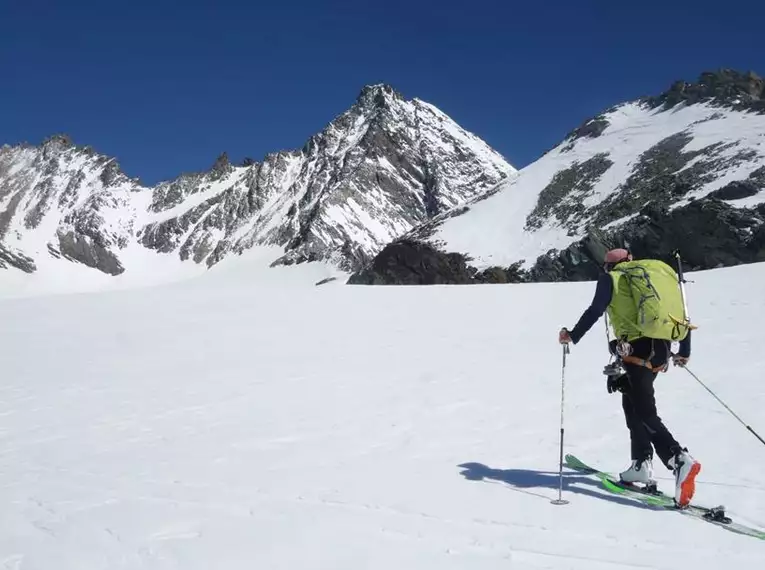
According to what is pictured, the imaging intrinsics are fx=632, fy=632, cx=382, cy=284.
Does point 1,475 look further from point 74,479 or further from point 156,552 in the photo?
point 156,552

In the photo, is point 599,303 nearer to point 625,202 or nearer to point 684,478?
point 684,478

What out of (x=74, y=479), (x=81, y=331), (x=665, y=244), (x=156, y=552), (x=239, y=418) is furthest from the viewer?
(x=665, y=244)

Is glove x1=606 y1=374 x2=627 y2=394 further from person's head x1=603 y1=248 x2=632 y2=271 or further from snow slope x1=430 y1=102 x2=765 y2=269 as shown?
snow slope x1=430 y1=102 x2=765 y2=269

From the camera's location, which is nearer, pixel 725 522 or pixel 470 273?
pixel 725 522

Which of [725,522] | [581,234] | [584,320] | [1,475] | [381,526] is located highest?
[581,234]

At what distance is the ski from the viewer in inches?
185

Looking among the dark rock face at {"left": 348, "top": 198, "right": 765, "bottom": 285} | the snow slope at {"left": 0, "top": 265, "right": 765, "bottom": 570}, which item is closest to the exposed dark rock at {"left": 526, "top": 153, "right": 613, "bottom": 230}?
the dark rock face at {"left": 348, "top": 198, "right": 765, "bottom": 285}

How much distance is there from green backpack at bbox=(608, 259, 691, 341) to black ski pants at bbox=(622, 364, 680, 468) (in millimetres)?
355

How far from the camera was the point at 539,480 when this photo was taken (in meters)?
6.00

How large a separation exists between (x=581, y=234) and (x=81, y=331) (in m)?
51.7

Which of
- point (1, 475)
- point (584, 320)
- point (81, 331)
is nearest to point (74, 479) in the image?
point (1, 475)

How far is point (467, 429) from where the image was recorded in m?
7.98

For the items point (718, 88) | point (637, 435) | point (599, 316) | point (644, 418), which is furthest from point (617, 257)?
point (718, 88)

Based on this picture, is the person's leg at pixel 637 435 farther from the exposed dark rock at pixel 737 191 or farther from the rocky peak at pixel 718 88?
the rocky peak at pixel 718 88
